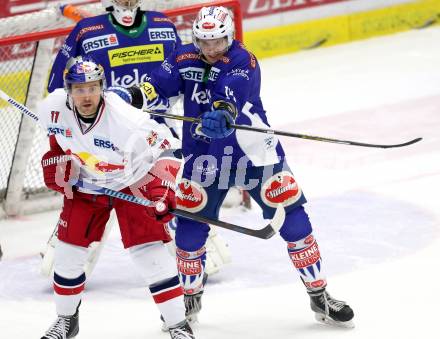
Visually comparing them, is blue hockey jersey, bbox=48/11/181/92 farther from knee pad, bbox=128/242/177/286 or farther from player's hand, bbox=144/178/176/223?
knee pad, bbox=128/242/177/286

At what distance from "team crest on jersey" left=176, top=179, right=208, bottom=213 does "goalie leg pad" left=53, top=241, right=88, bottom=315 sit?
55cm

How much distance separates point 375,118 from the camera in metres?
8.30

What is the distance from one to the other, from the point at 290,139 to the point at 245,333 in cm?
330

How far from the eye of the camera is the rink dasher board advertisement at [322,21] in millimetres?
9984

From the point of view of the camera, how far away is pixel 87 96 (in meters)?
4.24

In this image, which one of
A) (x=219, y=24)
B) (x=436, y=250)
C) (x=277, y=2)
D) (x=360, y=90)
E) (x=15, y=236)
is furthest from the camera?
(x=277, y=2)

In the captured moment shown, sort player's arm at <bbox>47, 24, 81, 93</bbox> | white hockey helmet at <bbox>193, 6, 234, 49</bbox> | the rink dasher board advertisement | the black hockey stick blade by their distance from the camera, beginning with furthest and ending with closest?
the rink dasher board advertisement < player's arm at <bbox>47, 24, 81, 93</bbox> < white hockey helmet at <bbox>193, 6, 234, 49</bbox> < the black hockey stick blade

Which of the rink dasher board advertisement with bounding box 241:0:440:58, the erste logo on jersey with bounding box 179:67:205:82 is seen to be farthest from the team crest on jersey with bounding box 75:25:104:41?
the rink dasher board advertisement with bounding box 241:0:440:58

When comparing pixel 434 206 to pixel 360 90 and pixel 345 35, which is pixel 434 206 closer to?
pixel 360 90

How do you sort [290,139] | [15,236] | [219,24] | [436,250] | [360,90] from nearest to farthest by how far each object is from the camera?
1. [219,24]
2. [436,250]
3. [15,236]
4. [290,139]
5. [360,90]

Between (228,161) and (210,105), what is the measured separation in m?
0.25

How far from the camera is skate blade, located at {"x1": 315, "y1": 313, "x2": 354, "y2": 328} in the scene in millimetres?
4789

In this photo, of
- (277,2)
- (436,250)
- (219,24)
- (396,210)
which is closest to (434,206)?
(396,210)

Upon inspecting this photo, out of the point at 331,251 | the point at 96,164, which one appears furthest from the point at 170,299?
the point at 331,251
